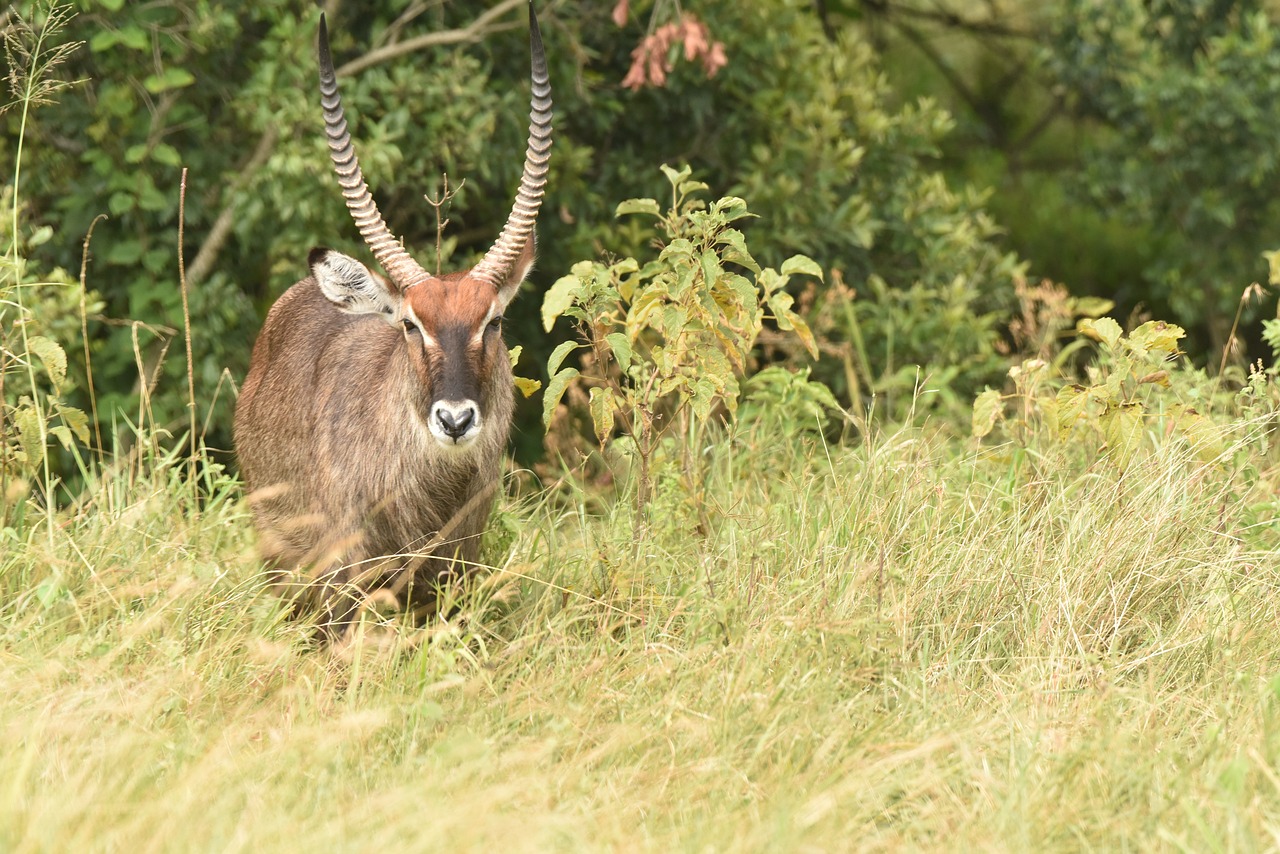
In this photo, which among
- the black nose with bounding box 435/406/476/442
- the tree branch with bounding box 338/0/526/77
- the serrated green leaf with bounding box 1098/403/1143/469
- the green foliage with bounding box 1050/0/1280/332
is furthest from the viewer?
the green foliage with bounding box 1050/0/1280/332

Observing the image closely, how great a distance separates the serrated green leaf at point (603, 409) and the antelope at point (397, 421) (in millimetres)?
272

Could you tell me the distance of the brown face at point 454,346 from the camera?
4.51 meters

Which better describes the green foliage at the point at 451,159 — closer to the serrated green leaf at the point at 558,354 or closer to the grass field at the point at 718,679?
the grass field at the point at 718,679

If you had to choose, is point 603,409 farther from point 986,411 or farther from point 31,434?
point 31,434

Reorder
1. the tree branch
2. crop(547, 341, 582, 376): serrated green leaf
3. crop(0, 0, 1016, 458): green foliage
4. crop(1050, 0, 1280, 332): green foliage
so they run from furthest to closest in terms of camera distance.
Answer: crop(1050, 0, 1280, 332): green foliage < the tree branch < crop(0, 0, 1016, 458): green foliage < crop(547, 341, 582, 376): serrated green leaf

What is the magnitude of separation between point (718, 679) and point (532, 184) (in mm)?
1731

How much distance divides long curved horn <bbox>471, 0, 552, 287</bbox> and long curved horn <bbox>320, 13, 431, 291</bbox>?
217 mm

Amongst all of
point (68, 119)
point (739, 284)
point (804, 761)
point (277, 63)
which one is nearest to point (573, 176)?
point (277, 63)

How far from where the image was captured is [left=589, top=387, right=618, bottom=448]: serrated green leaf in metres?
4.91

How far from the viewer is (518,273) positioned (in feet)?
16.7

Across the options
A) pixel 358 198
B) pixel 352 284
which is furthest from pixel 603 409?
pixel 358 198

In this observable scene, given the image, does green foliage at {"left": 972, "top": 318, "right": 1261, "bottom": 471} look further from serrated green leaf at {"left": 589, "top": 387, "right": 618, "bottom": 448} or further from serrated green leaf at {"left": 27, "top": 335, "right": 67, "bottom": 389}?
serrated green leaf at {"left": 27, "top": 335, "right": 67, "bottom": 389}

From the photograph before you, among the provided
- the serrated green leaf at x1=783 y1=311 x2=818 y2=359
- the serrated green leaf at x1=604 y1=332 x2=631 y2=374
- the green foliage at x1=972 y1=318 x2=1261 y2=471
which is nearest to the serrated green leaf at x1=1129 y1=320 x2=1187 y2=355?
the green foliage at x1=972 y1=318 x2=1261 y2=471

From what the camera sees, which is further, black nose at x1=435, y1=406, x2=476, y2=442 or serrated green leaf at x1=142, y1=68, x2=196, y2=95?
serrated green leaf at x1=142, y1=68, x2=196, y2=95
